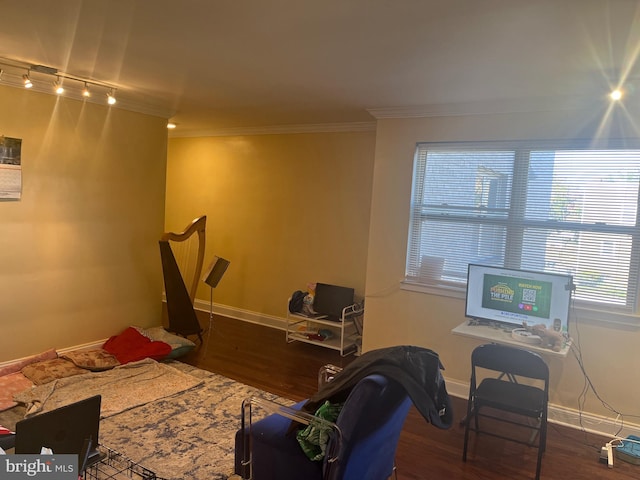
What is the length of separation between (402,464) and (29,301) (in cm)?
325

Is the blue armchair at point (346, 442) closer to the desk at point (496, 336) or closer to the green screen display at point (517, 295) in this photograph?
the desk at point (496, 336)

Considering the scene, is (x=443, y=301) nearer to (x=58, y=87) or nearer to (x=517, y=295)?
(x=517, y=295)

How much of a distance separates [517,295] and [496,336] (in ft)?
1.28

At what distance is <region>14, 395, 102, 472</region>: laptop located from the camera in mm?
1468

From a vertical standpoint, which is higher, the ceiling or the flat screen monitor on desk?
the ceiling

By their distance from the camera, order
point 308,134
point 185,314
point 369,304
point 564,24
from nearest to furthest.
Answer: point 564,24, point 369,304, point 185,314, point 308,134

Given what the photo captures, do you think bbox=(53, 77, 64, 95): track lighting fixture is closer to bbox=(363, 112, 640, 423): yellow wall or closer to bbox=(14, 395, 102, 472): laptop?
bbox=(363, 112, 640, 423): yellow wall

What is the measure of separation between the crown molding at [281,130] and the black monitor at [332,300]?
5.59ft

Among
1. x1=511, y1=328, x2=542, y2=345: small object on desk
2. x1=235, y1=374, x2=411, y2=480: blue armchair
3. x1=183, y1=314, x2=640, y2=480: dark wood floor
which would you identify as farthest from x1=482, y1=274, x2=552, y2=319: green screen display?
x1=235, y1=374, x2=411, y2=480: blue armchair

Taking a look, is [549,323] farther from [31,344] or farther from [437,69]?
[31,344]

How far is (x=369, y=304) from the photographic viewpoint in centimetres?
438

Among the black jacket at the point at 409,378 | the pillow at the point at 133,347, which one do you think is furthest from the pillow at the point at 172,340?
the black jacket at the point at 409,378

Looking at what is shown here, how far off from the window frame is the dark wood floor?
2.93 feet

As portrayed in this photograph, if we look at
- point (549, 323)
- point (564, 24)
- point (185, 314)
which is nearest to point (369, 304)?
point (549, 323)
